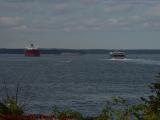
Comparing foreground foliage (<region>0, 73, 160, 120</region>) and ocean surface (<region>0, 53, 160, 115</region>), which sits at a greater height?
foreground foliage (<region>0, 73, 160, 120</region>)

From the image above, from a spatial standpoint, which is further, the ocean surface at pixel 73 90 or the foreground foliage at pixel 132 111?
the ocean surface at pixel 73 90

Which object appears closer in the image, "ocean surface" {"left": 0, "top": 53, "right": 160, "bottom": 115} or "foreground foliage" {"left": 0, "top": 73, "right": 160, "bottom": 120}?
"foreground foliage" {"left": 0, "top": 73, "right": 160, "bottom": 120}

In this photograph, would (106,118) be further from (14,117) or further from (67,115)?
(14,117)

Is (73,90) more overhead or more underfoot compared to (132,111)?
more underfoot

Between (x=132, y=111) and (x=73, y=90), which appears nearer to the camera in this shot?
(x=132, y=111)

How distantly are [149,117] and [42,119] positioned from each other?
9.90 feet

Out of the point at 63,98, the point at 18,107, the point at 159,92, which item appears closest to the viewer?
the point at 159,92

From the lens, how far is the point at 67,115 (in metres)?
16.4

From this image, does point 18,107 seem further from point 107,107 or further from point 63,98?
point 63,98

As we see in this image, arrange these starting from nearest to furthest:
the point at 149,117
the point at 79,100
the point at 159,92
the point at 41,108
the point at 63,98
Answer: the point at 149,117 → the point at 159,92 → the point at 41,108 → the point at 79,100 → the point at 63,98

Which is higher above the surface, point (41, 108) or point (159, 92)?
point (159, 92)

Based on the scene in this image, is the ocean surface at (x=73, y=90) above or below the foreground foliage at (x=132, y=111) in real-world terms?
below

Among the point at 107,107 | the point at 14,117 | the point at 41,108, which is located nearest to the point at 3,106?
the point at 14,117

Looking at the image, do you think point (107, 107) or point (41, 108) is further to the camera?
point (41, 108)
